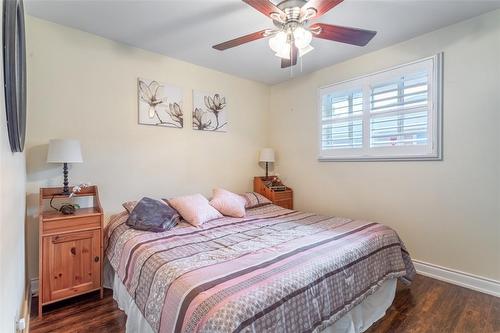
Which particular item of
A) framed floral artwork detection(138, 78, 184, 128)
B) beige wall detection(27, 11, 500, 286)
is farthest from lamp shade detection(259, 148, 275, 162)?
framed floral artwork detection(138, 78, 184, 128)

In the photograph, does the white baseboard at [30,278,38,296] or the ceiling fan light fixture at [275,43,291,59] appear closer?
the ceiling fan light fixture at [275,43,291,59]

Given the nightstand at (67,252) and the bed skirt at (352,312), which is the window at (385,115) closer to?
the bed skirt at (352,312)

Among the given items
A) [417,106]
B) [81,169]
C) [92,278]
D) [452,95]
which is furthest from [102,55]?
[452,95]

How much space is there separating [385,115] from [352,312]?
2.15 metres

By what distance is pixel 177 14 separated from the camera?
227 cm

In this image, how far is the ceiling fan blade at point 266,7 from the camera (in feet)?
5.19

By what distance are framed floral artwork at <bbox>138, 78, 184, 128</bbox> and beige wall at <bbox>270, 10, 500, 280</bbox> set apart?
1737mm

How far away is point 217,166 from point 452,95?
2810 mm

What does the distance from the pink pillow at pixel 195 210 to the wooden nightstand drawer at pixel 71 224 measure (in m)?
0.74

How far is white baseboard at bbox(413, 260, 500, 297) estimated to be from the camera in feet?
7.55

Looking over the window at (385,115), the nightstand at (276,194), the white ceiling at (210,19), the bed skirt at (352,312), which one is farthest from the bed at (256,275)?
the white ceiling at (210,19)

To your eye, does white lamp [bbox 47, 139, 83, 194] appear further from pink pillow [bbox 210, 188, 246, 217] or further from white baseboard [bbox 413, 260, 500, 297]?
white baseboard [bbox 413, 260, 500, 297]

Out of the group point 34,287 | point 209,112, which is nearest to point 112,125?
point 209,112

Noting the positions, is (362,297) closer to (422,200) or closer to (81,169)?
(422,200)
